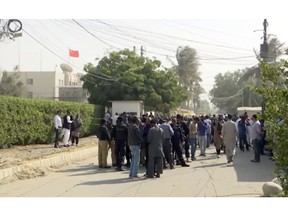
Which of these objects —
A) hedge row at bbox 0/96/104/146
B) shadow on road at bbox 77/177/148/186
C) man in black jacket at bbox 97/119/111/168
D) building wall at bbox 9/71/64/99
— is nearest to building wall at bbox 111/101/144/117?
hedge row at bbox 0/96/104/146

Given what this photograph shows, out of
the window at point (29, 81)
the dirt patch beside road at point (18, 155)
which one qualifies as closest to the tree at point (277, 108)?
the dirt patch beside road at point (18, 155)

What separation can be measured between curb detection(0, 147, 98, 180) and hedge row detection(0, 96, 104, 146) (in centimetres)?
277

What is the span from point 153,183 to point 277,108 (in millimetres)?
5585

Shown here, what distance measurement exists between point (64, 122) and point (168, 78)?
2113cm

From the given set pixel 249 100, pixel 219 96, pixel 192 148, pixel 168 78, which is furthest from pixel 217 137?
pixel 219 96

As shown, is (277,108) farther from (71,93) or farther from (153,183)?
(71,93)

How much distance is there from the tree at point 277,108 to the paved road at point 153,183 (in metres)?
3.41

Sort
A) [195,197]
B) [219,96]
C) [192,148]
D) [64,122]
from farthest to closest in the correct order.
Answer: [219,96]
[64,122]
[192,148]
[195,197]

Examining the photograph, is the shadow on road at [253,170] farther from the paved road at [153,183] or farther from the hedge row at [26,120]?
the hedge row at [26,120]

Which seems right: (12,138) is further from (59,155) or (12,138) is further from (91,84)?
(91,84)

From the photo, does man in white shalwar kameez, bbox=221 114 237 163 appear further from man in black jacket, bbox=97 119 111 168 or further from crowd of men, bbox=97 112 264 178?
man in black jacket, bbox=97 119 111 168

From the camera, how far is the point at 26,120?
19188 millimetres

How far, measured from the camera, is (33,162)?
43.4 feet

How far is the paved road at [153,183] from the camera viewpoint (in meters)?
9.58
